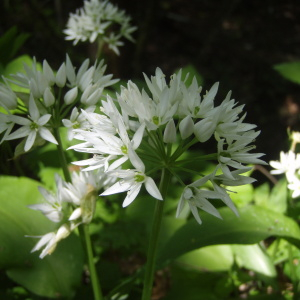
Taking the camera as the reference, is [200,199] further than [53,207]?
No

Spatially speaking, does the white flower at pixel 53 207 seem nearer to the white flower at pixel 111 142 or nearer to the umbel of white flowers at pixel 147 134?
the umbel of white flowers at pixel 147 134

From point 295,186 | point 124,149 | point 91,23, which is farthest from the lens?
point 91,23

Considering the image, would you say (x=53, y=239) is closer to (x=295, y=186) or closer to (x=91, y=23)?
(x=295, y=186)

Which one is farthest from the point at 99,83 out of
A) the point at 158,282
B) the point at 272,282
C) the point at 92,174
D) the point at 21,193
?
the point at 158,282

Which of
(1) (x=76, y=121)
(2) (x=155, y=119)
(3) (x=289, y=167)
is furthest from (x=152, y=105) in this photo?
(3) (x=289, y=167)

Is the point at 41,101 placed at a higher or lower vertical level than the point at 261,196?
higher
